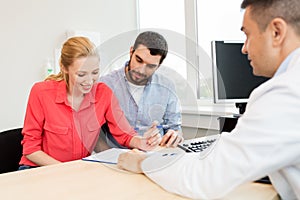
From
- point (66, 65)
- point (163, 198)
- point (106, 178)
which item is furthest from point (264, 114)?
point (66, 65)

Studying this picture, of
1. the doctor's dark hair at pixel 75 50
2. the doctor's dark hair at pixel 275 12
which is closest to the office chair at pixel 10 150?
the doctor's dark hair at pixel 75 50

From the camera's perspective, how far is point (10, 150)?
136cm

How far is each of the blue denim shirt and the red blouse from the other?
0.12 m

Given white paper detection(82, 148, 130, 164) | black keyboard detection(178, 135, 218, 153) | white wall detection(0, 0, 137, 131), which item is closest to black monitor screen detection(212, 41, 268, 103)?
black keyboard detection(178, 135, 218, 153)

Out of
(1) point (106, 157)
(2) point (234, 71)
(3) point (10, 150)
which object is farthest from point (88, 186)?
(2) point (234, 71)

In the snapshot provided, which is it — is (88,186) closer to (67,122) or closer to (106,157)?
(106,157)

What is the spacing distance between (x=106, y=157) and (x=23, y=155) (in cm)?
41

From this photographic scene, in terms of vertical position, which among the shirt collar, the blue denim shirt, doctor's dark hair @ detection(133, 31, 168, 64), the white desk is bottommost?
the white desk

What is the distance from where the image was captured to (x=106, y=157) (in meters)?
1.18

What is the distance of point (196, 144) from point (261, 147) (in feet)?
1.80

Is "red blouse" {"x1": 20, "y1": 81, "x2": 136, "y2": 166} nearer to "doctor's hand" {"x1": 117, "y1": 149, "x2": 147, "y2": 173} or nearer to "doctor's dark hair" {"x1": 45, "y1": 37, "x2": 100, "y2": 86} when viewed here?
"doctor's dark hair" {"x1": 45, "y1": 37, "x2": 100, "y2": 86}

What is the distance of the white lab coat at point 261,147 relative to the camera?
62 centimetres

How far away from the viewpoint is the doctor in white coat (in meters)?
0.63

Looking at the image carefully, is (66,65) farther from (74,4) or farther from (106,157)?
(74,4)
